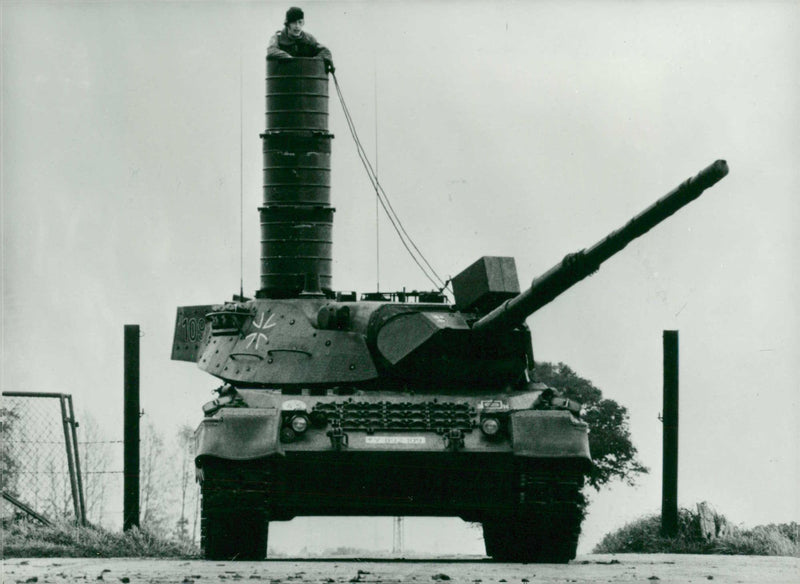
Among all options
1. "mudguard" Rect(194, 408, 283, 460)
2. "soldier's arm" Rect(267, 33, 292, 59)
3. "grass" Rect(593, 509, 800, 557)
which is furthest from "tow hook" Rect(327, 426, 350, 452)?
"soldier's arm" Rect(267, 33, 292, 59)

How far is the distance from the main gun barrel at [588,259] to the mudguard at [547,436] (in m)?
1.05

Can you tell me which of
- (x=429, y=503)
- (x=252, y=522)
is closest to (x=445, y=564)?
(x=429, y=503)

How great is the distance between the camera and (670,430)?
2391 cm

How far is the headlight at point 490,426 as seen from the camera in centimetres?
1995

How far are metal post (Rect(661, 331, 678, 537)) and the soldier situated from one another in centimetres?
573

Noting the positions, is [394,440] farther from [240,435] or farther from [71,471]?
[71,471]

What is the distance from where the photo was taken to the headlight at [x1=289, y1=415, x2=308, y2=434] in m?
19.7

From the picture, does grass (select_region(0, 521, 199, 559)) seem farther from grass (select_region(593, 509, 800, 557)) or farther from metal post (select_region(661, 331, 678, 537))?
metal post (select_region(661, 331, 678, 537))

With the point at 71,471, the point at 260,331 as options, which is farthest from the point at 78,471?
the point at 260,331

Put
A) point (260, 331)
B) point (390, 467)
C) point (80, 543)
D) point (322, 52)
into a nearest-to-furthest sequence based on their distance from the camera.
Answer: point (390, 467)
point (260, 331)
point (80, 543)
point (322, 52)

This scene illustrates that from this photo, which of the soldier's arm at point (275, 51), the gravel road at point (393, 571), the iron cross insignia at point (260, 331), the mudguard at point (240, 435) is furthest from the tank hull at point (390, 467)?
the soldier's arm at point (275, 51)

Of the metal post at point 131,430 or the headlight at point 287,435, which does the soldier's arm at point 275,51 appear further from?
the headlight at point 287,435

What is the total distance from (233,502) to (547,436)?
3.15 meters

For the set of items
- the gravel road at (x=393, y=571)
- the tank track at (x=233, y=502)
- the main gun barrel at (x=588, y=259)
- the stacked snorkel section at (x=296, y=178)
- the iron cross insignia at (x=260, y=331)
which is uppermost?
the stacked snorkel section at (x=296, y=178)
